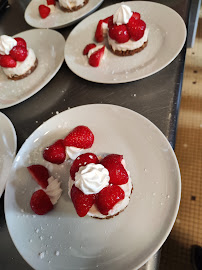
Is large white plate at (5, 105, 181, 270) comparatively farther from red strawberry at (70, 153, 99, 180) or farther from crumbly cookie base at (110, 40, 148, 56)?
crumbly cookie base at (110, 40, 148, 56)

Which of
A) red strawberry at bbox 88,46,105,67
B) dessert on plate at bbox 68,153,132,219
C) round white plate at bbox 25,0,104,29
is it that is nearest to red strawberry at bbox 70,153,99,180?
dessert on plate at bbox 68,153,132,219

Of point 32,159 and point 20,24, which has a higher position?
point 20,24

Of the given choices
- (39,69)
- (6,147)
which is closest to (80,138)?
(6,147)

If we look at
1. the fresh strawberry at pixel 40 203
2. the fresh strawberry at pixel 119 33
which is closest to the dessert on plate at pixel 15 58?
the fresh strawberry at pixel 119 33

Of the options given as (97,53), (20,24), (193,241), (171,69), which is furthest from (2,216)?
(20,24)

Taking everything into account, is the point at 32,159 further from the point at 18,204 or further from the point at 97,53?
the point at 97,53
